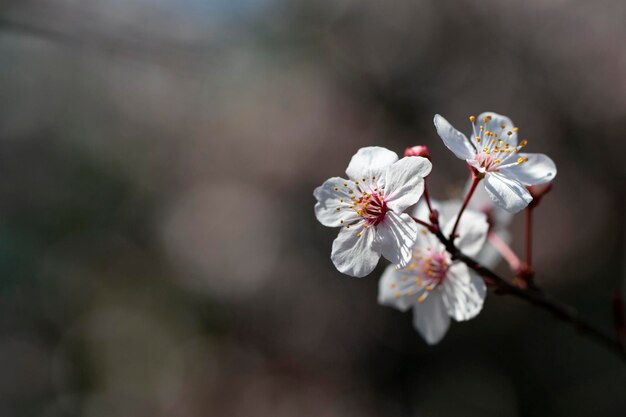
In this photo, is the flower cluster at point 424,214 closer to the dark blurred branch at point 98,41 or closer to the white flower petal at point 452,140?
the white flower petal at point 452,140

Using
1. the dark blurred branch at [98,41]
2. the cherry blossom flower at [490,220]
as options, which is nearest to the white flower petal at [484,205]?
the cherry blossom flower at [490,220]

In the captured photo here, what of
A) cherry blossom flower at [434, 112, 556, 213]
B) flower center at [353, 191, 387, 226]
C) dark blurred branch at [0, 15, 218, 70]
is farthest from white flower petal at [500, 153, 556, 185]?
dark blurred branch at [0, 15, 218, 70]

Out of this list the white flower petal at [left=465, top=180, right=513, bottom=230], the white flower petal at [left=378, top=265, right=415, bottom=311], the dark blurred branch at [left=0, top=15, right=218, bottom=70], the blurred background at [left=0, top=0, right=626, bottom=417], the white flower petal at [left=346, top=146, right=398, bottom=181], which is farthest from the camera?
the blurred background at [left=0, top=0, right=626, bottom=417]

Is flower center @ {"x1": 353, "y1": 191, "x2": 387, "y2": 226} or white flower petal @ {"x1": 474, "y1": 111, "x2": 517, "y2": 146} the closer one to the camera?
flower center @ {"x1": 353, "y1": 191, "x2": 387, "y2": 226}

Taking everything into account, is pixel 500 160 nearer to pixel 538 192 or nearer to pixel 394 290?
pixel 538 192

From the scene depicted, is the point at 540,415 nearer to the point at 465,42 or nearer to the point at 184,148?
the point at 465,42

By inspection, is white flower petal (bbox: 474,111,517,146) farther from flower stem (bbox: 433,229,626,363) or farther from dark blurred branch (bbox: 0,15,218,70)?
dark blurred branch (bbox: 0,15,218,70)
